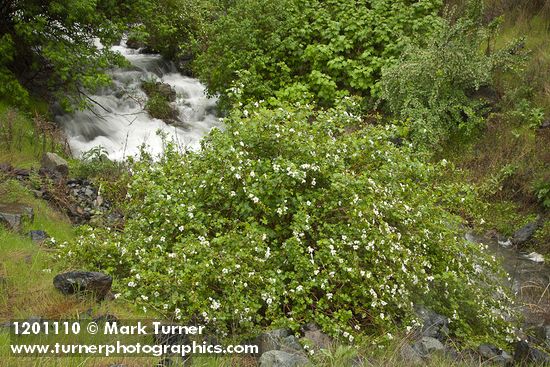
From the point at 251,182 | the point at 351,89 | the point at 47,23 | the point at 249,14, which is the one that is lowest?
the point at 251,182

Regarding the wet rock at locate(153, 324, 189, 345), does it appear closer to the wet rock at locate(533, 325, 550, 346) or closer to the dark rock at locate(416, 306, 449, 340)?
the dark rock at locate(416, 306, 449, 340)

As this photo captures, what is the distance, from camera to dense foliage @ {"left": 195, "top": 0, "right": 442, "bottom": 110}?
41.3 feet

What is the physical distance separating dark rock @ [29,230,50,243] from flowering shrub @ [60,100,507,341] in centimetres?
53

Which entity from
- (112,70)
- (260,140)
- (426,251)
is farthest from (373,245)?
(112,70)

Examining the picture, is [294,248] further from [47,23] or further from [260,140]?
[47,23]

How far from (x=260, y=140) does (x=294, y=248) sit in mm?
1248

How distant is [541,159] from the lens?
1053 cm

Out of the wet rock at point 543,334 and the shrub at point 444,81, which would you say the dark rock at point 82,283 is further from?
the shrub at point 444,81

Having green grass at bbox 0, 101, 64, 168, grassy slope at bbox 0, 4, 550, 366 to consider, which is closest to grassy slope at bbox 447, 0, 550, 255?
grassy slope at bbox 0, 4, 550, 366

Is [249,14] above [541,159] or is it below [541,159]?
above

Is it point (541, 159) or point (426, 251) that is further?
point (541, 159)

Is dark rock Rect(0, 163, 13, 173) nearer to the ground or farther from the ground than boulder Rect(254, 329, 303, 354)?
farther from the ground

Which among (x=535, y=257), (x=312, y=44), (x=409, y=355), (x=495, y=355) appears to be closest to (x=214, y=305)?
(x=409, y=355)

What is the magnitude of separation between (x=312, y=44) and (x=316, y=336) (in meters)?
9.46
